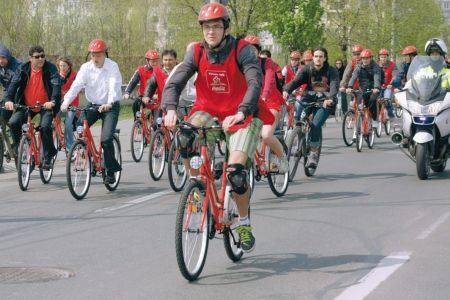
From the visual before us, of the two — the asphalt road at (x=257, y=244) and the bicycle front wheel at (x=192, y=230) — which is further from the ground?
the bicycle front wheel at (x=192, y=230)

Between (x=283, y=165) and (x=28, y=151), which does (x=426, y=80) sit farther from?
(x=28, y=151)

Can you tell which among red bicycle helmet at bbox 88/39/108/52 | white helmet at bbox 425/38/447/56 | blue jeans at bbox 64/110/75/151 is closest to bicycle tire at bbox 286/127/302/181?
white helmet at bbox 425/38/447/56

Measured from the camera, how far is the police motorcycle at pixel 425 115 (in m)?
13.8

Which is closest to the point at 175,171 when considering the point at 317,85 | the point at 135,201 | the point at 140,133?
the point at 135,201

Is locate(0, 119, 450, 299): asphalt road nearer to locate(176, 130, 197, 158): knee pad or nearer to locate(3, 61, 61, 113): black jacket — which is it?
locate(176, 130, 197, 158): knee pad

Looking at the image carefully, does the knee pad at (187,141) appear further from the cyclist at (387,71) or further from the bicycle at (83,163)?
the cyclist at (387,71)

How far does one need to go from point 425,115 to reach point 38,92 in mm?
5013

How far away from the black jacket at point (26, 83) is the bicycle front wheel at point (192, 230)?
666 cm

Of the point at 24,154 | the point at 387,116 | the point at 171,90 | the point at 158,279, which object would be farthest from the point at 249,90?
the point at 387,116

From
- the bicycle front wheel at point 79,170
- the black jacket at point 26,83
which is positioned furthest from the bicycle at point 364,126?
the bicycle front wheel at point 79,170

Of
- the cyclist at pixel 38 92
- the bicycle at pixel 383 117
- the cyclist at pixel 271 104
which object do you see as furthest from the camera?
the bicycle at pixel 383 117

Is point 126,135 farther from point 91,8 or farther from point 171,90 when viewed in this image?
point 91,8

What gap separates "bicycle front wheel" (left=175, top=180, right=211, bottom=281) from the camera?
7.07 meters

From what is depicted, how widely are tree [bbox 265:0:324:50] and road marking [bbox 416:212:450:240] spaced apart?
30.3m
